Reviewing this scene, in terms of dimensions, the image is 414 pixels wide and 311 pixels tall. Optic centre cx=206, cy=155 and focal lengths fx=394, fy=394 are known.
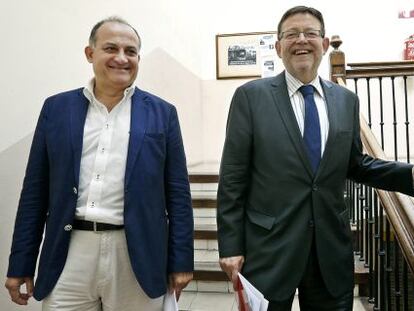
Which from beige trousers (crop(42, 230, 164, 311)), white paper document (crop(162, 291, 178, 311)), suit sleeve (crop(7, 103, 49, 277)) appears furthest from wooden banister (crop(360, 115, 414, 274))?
suit sleeve (crop(7, 103, 49, 277))

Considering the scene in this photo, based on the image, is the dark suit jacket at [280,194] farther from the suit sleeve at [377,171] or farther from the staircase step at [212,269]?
the staircase step at [212,269]

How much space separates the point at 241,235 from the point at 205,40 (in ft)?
13.4

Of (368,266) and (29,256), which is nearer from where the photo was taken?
(29,256)

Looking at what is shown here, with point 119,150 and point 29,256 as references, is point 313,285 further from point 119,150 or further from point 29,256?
point 29,256

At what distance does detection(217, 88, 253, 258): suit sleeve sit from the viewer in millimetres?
1320

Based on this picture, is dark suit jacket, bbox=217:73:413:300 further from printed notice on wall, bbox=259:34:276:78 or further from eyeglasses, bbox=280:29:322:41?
printed notice on wall, bbox=259:34:276:78

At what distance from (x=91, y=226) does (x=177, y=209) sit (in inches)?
11.3

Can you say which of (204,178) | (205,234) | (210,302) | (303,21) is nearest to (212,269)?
(210,302)

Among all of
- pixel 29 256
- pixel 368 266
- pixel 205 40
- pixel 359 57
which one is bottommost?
pixel 368 266

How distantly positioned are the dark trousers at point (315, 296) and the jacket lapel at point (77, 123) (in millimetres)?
787

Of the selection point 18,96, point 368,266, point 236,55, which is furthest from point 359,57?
point 18,96

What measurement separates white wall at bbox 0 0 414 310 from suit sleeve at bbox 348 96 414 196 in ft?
4.45

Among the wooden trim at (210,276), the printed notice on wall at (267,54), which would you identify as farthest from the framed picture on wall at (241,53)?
the wooden trim at (210,276)

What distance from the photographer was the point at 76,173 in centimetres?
123
